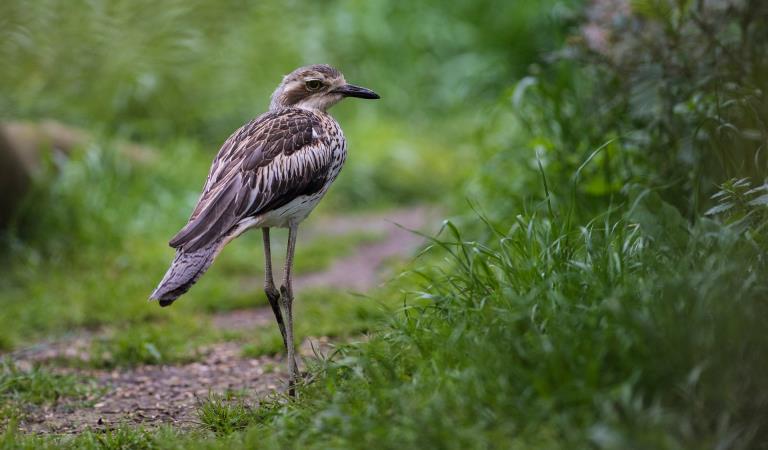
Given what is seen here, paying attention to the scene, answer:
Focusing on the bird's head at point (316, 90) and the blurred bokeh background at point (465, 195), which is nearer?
the blurred bokeh background at point (465, 195)

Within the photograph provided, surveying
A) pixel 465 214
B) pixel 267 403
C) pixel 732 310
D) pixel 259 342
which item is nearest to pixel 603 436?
pixel 732 310

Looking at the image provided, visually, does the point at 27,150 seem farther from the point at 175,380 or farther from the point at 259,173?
the point at 259,173

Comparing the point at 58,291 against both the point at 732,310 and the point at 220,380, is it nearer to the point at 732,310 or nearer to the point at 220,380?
the point at 220,380

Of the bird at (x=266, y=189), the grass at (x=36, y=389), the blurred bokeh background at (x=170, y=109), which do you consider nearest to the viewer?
the bird at (x=266, y=189)

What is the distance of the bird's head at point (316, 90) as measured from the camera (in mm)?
5324

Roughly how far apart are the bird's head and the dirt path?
30.2 inches

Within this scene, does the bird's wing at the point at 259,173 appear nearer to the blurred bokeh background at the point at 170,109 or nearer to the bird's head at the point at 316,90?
the bird's head at the point at 316,90

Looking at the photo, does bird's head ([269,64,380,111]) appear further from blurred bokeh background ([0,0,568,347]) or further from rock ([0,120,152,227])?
rock ([0,120,152,227])

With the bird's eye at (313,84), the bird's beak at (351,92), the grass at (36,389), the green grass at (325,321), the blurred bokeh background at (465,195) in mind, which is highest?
the bird's eye at (313,84)

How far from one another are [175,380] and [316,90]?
1.73 metres

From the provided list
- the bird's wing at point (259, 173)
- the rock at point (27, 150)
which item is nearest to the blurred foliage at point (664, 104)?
the bird's wing at point (259, 173)

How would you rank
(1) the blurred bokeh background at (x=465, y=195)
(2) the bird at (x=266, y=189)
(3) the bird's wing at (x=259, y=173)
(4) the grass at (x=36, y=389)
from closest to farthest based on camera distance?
(1) the blurred bokeh background at (x=465, y=195) → (2) the bird at (x=266, y=189) → (3) the bird's wing at (x=259, y=173) → (4) the grass at (x=36, y=389)

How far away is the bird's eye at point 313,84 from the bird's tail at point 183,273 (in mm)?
1316

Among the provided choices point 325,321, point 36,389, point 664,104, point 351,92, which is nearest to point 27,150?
point 325,321
